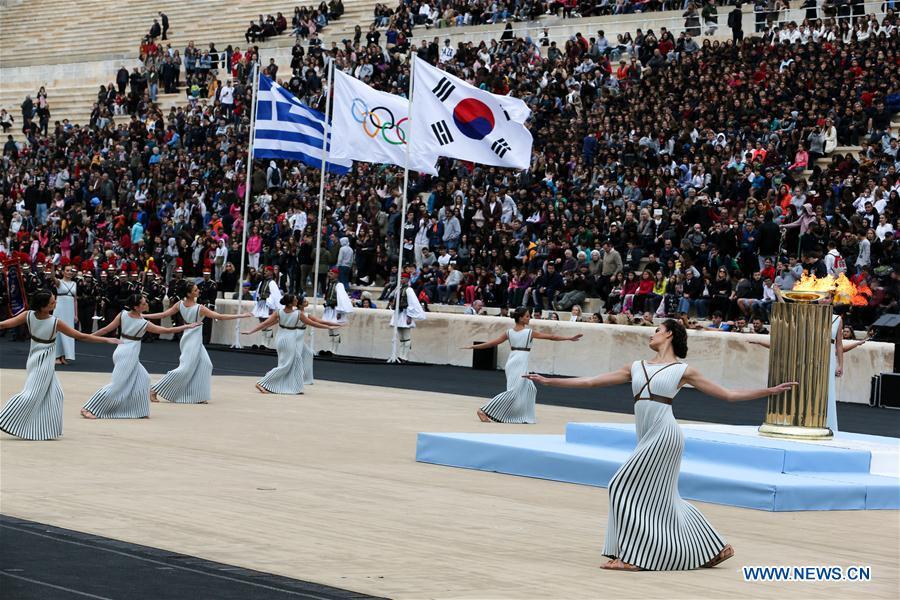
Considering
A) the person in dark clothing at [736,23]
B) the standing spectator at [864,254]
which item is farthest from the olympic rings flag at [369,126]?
the person in dark clothing at [736,23]

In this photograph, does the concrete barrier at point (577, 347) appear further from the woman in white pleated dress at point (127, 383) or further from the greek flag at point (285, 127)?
the woman in white pleated dress at point (127, 383)

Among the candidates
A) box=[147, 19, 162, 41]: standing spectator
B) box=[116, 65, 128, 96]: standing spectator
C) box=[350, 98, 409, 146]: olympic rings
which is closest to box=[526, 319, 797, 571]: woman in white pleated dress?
box=[350, 98, 409, 146]: olympic rings

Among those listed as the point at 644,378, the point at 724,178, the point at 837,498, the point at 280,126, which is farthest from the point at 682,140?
the point at 644,378

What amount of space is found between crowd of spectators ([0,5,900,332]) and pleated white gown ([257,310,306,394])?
25.8 feet

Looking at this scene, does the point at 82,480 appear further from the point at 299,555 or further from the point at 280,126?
the point at 280,126

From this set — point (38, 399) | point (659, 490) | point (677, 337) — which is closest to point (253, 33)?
point (38, 399)

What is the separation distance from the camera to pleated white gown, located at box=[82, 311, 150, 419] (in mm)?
18375

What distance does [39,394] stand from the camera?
1555 cm

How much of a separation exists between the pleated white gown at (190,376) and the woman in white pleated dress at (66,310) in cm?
745

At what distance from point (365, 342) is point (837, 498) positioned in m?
21.2

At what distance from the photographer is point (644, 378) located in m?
9.93

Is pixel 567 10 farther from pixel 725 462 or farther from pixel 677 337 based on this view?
pixel 677 337

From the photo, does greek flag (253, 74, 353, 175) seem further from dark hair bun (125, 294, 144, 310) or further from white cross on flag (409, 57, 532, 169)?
dark hair bun (125, 294, 144, 310)

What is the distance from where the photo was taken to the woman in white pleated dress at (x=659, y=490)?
9.59 m
